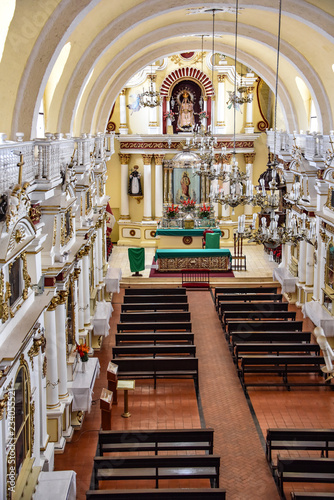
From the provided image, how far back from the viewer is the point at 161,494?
33.9 ft

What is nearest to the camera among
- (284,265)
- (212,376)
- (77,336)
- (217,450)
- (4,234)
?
(4,234)

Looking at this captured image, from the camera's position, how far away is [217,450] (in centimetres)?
1350

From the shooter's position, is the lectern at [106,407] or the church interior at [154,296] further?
the lectern at [106,407]

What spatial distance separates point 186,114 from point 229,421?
22.2m

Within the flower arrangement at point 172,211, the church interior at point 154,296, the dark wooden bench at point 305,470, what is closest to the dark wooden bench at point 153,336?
the church interior at point 154,296

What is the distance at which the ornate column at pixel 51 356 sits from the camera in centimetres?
1308

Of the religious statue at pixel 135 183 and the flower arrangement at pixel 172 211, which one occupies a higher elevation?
the religious statue at pixel 135 183

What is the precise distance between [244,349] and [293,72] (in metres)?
12.1

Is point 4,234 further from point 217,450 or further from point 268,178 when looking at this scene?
point 268,178

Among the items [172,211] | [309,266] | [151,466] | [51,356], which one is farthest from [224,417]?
[172,211]

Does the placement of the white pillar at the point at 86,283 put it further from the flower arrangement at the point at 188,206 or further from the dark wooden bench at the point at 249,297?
the flower arrangement at the point at 188,206

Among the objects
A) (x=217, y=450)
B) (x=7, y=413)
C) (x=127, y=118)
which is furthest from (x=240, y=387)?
(x=127, y=118)

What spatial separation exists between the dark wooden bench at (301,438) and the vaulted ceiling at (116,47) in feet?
24.4

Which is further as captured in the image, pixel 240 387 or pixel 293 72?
pixel 293 72
